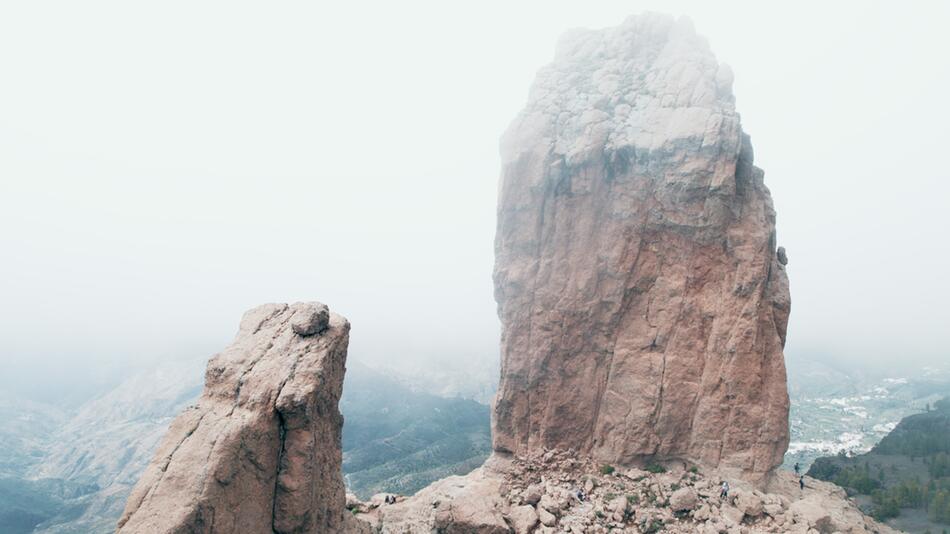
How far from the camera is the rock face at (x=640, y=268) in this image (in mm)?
34938

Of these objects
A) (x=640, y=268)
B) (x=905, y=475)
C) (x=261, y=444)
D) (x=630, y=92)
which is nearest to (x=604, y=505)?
(x=640, y=268)

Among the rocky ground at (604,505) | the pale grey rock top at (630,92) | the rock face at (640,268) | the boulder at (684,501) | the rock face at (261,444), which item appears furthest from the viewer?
the pale grey rock top at (630,92)

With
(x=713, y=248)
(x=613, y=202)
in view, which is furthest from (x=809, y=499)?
(x=613, y=202)

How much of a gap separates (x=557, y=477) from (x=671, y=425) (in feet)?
29.5

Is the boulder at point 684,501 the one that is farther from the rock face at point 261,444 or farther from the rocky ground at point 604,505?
the rock face at point 261,444

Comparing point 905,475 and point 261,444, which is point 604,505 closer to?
point 261,444

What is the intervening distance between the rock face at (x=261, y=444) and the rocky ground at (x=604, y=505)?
912cm

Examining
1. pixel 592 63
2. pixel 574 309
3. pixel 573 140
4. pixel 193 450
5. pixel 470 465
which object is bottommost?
pixel 470 465

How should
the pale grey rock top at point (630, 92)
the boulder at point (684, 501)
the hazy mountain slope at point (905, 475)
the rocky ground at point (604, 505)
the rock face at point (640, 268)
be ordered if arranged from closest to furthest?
the rocky ground at point (604, 505)
the boulder at point (684, 501)
the rock face at point (640, 268)
the pale grey rock top at point (630, 92)
the hazy mountain slope at point (905, 475)

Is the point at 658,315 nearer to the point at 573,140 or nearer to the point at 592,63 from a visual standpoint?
the point at 573,140

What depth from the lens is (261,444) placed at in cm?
2053

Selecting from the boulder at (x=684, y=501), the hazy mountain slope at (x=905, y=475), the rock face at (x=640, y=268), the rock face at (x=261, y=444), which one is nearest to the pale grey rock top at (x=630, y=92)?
the rock face at (x=640, y=268)

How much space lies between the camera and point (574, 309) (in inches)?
1532

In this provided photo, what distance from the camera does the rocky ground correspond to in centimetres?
→ 3070
